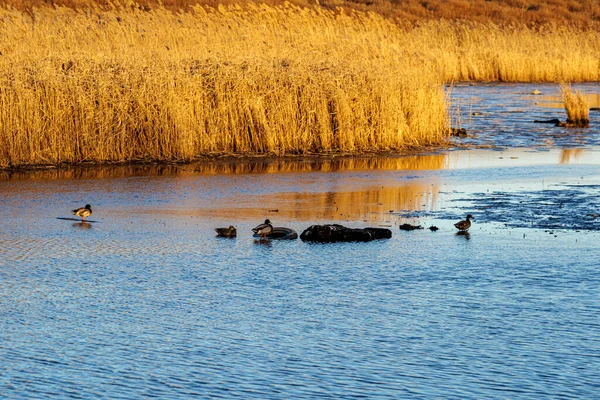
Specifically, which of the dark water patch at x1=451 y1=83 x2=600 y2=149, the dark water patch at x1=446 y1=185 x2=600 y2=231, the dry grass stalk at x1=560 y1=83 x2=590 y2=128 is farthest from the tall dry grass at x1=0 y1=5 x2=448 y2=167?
the dark water patch at x1=446 y1=185 x2=600 y2=231

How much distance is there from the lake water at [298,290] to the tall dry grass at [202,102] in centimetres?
138

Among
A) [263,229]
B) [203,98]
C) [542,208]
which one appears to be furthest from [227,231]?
[203,98]

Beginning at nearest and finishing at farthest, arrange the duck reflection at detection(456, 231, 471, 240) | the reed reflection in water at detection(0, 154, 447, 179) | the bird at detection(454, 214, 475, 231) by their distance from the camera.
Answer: the duck reflection at detection(456, 231, 471, 240), the bird at detection(454, 214, 475, 231), the reed reflection in water at detection(0, 154, 447, 179)

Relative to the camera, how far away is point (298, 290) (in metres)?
7.66

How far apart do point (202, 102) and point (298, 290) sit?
8754 mm

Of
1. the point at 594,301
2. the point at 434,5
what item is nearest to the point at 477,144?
the point at 594,301

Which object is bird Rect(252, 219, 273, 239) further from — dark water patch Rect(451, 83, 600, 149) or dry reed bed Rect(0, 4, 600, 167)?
dark water patch Rect(451, 83, 600, 149)

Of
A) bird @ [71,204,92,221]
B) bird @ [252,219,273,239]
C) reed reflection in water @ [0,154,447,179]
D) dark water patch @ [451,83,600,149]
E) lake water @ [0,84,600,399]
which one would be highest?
dark water patch @ [451,83,600,149]

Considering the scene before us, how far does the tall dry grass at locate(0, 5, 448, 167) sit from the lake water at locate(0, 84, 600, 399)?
138cm

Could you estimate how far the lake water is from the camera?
568 cm

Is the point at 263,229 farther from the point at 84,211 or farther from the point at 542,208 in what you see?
the point at 542,208

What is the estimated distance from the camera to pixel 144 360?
5.97 metres

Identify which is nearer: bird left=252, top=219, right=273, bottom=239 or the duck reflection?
bird left=252, top=219, right=273, bottom=239

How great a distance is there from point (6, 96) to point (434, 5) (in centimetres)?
4228
